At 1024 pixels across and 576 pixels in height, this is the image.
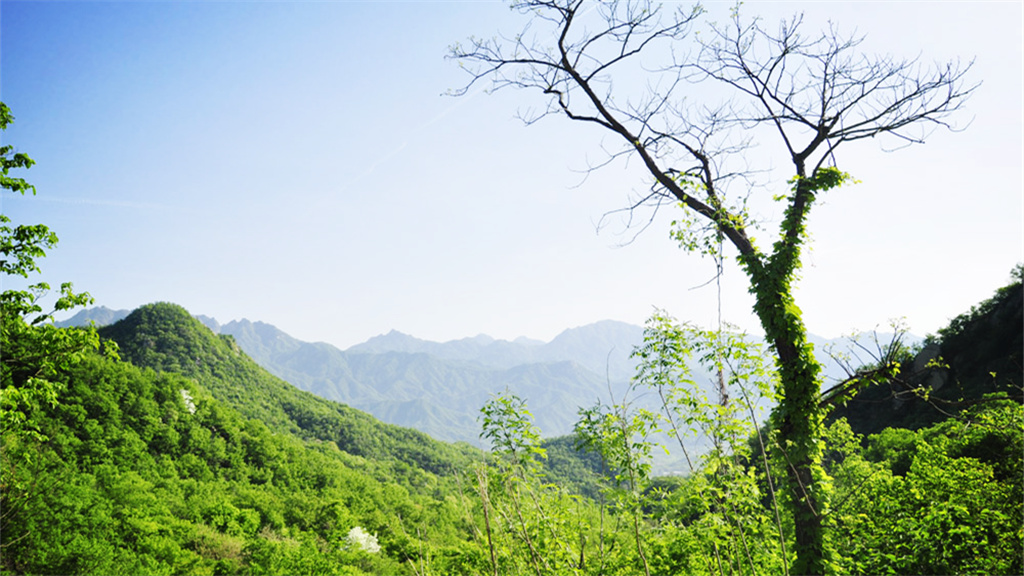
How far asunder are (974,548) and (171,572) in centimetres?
2535

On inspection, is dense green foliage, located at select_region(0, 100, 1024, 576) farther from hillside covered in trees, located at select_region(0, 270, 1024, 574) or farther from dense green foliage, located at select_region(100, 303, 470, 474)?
dense green foliage, located at select_region(100, 303, 470, 474)

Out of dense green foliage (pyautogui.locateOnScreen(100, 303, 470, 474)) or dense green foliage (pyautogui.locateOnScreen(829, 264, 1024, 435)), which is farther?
dense green foliage (pyautogui.locateOnScreen(100, 303, 470, 474))

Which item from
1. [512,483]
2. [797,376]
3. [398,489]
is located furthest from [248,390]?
[797,376]

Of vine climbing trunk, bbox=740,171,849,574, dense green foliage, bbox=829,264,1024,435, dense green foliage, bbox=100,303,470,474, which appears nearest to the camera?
vine climbing trunk, bbox=740,171,849,574

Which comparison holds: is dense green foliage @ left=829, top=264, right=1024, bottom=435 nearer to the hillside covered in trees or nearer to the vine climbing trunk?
the hillside covered in trees

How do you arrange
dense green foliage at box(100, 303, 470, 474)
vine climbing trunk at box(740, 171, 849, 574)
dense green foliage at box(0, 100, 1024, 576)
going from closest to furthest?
1. dense green foliage at box(0, 100, 1024, 576)
2. vine climbing trunk at box(740, 171, 849, 574)
3. dense green foliage at box(100, 303, 470, 474)

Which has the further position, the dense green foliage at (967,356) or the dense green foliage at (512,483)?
the dense green foliage at (967,356)

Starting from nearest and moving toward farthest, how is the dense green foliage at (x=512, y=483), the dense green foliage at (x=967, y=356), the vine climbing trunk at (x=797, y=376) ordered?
1. the dense green foliage at (x=512, y=483)
2. the vine climbing trunk at (x=797, y=376)
3. the dense green foliage at (x=967, y=356)

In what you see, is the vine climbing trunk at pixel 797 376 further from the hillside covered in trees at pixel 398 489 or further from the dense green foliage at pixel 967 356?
the dense green foliage at pixel 967 356

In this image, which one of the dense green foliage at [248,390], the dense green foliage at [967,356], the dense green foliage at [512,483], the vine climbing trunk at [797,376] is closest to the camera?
the dense green foliage at [512,483]

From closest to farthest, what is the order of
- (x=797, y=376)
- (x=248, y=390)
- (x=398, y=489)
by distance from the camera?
(x=797, y=376) → (x=398, y=489) → (x=248, y=390)

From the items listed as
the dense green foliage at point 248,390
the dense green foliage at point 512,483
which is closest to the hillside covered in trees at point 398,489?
the dense green foliage at point 512,483

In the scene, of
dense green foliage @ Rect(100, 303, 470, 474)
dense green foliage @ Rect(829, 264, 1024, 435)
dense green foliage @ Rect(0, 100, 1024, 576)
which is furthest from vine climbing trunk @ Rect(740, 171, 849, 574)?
dense green foliage @ Rect(100, 303, 470, 474)

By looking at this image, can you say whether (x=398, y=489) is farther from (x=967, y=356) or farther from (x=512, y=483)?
(x=512, y=483)
